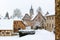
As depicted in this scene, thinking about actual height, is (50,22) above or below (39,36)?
above

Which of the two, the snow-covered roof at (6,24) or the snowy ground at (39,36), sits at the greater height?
the snow-covered roof at (6,24)

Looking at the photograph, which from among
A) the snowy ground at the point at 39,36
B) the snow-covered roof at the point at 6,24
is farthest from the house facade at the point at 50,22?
the snow-covered roof at the point at 6,24

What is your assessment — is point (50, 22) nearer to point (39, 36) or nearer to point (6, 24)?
point (39, 36)

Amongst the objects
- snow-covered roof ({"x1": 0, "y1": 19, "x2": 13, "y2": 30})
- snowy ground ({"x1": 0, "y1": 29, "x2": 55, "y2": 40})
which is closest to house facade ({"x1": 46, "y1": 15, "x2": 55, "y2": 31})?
snowy ground ({"x1": 0, "y1": 29, "x2": 55, "y2": 40})

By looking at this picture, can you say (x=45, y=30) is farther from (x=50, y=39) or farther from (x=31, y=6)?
(x=31, y=6)

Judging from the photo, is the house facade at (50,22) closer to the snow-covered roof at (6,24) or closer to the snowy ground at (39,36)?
the snowy ground at (39,36)

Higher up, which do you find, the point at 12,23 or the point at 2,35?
the point at 12,23

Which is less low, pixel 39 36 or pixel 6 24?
pixel 6 24

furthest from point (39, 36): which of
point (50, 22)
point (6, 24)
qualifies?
point (6, 24)

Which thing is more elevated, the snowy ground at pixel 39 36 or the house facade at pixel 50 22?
the house facade at pixel 50 22

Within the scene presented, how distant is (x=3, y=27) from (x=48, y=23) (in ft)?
1.44

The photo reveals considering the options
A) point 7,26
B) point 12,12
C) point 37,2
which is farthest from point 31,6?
point 7,26

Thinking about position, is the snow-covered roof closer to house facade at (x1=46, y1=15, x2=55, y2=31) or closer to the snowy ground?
the snowy ground

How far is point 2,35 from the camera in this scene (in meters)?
1.24
